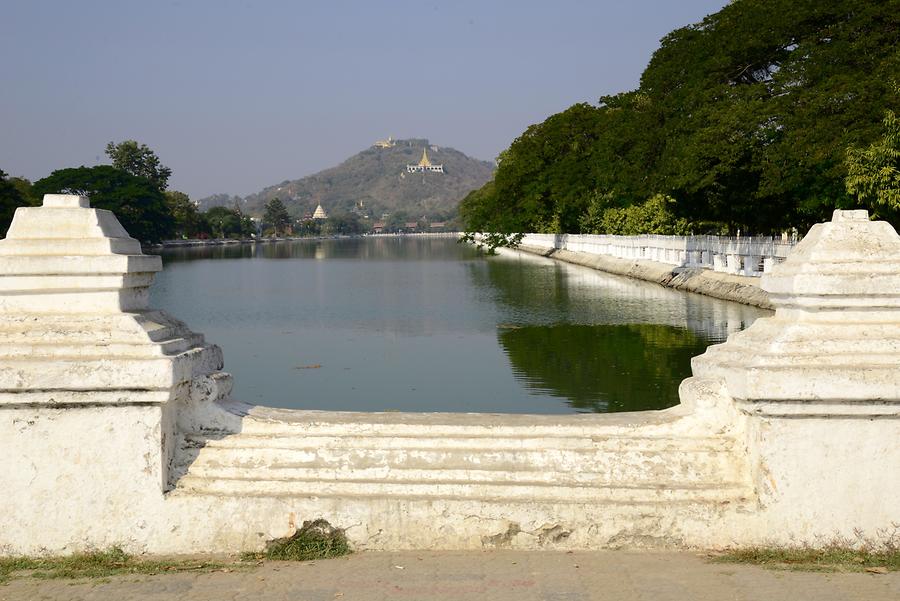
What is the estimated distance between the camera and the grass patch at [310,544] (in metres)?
4.74

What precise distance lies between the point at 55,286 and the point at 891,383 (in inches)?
162

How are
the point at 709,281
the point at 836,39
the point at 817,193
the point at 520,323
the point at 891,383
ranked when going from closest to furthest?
the point at 891,383
the point at 520,323
the point at 836,39
the point at 817,193
the point at 709,281

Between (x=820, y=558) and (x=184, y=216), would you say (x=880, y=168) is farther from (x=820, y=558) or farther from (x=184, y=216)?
(x=184, y=216)

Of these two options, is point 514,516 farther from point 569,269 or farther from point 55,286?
point 569,269

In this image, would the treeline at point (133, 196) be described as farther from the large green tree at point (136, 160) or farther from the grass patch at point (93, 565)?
the grass patch at point (93, 565)

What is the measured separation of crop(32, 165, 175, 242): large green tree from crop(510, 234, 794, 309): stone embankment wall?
56.1 metres

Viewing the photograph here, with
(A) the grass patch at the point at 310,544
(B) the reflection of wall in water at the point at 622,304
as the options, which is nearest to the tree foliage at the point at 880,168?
(B) the reflection of wall in water at the point at 622,304

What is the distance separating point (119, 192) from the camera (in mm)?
97125

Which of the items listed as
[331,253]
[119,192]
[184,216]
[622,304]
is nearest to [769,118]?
[622,304]

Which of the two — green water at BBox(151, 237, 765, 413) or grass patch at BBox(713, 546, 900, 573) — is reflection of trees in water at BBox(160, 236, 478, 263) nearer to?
green water at BBox(151, 237, 765, 413)

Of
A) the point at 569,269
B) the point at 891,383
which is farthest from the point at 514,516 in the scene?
the point at 569,269

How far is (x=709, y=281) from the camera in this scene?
3231 centimetres

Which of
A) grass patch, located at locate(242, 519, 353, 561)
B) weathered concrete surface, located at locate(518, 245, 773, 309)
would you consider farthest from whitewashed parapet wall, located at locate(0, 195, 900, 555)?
weathered concrete surface, located at locate(518, 245, 773, 309)

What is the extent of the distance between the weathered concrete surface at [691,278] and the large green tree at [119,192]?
5826cm
